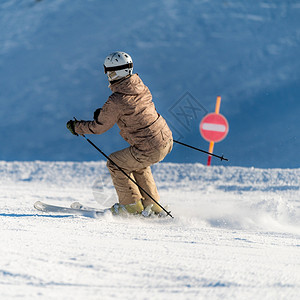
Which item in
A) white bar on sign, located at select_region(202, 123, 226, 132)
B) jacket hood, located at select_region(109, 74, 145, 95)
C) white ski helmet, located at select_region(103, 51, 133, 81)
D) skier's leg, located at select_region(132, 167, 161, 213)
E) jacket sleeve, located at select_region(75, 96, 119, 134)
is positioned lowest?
skier's leg, located at select_region(132, 167, 161, 213)

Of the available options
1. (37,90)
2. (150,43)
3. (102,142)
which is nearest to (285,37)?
(150,43)

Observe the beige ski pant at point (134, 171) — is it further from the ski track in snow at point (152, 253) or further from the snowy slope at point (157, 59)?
the snowy slope at point (157, 59)

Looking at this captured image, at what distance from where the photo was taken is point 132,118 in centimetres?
369

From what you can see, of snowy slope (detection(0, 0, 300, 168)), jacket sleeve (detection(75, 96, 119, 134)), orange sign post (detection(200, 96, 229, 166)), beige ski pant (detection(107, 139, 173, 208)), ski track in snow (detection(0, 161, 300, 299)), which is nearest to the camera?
ski track in snow (detection(0, 161, 300, 299))

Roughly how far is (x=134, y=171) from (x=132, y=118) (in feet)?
2.27

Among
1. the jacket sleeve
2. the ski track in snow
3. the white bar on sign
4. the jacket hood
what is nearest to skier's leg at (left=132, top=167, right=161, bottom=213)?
the ski track in snow

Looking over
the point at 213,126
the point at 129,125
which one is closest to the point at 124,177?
the point at 129,125

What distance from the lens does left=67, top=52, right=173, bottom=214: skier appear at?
365 centimetres

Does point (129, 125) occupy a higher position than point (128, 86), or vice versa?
point (128, 86)

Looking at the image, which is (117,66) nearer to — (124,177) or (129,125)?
(129,125)

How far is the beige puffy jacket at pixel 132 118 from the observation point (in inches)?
143

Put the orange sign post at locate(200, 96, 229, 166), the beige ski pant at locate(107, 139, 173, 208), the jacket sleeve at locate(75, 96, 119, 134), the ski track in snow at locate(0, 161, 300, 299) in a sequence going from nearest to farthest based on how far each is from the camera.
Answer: the ski track in snow at locate(0, 161, 300, 299) → the jacket sleeve at locate(75, 96, 119, 134) → the beige ski pant at locate(107, 139, 173, 208) → the orange sign post at locate(200, 96, 229, 166)

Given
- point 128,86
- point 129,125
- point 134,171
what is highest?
point 128,86

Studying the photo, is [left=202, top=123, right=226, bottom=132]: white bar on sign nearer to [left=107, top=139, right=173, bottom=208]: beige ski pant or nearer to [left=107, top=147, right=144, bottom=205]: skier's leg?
[left=107, top=139, right=173, bottom=208]: beige ski pant
